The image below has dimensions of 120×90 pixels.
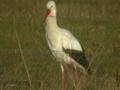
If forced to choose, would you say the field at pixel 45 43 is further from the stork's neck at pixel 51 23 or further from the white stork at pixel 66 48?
the stork's neck at pixel 51 23

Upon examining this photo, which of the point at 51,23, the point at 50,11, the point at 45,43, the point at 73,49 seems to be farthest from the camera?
the point at 45,43

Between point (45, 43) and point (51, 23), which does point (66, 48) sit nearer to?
point (51, 23)

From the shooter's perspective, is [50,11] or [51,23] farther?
[50,11]

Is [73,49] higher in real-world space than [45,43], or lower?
higher

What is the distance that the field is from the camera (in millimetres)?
8500

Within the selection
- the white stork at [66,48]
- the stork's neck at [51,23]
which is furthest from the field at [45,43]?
the stork's neck at [51,23]

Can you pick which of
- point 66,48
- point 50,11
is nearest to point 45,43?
point 50,11

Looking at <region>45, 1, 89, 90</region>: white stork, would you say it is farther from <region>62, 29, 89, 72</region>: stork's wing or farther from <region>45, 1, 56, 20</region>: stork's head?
<region>45, 1, 56, 20</region>: stork's head

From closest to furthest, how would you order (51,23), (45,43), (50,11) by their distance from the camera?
(51,23), (50,11), (45,43)

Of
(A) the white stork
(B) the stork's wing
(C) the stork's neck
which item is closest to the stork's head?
(C) the stork's neck

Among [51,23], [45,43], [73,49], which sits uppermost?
[51,23]

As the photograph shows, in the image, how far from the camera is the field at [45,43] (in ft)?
27.9

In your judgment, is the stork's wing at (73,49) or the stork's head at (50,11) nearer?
the stork's wing at (73,49)

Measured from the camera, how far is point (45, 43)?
35.3 ft
